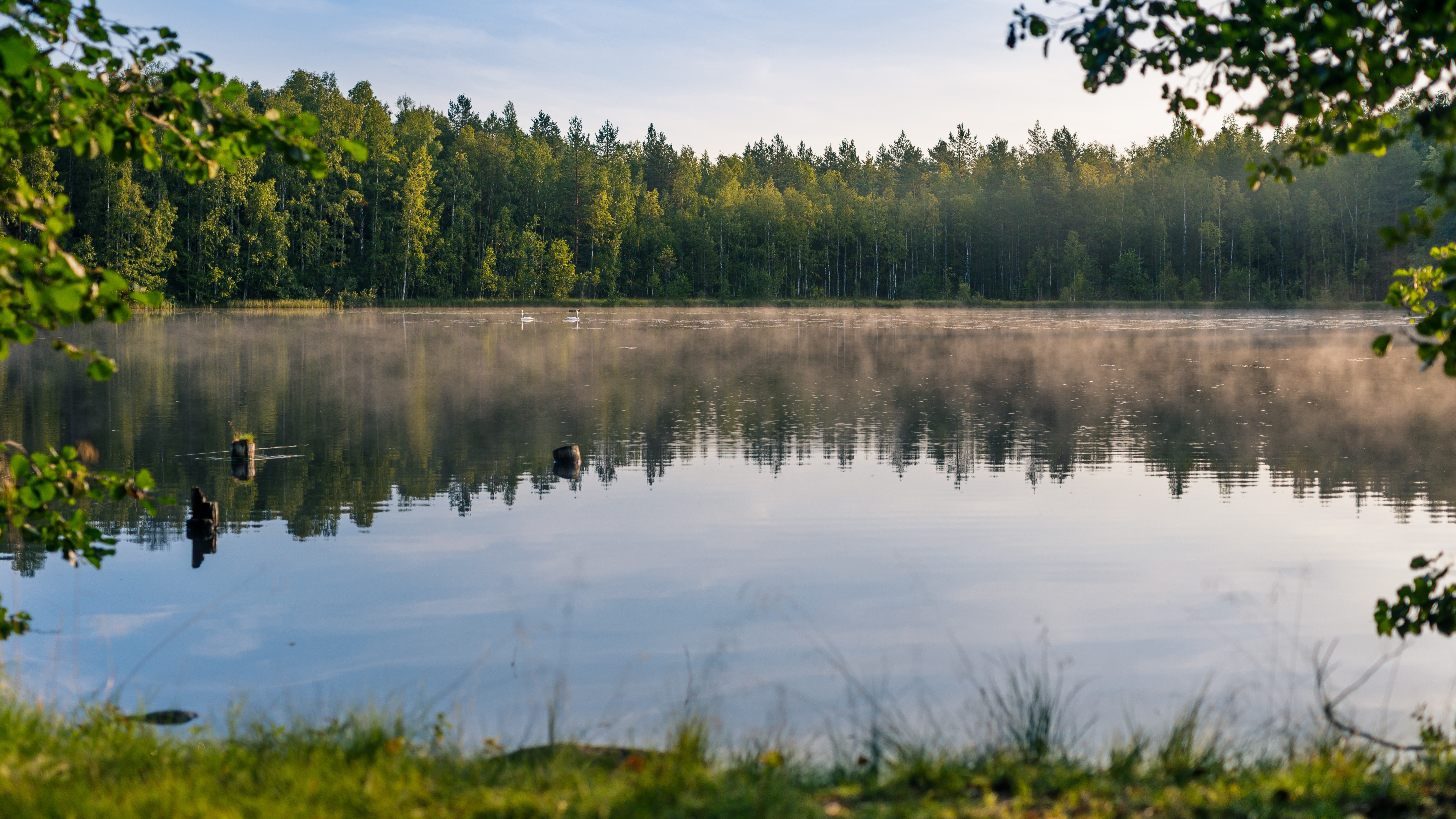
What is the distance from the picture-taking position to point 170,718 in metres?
8.04

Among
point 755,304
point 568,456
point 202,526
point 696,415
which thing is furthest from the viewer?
point 755,304

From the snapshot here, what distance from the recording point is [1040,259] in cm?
11794

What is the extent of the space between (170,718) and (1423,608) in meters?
8.30

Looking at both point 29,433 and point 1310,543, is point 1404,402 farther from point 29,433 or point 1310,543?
point 29,433

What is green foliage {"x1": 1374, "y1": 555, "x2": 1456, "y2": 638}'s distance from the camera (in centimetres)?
654

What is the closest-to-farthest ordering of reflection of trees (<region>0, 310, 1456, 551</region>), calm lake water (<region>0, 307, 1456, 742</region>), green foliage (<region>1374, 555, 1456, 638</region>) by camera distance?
green foliage (<region>1374, 555, 1456, 638</region>)
calm lake water (<region>0, 307, 1456, 742</region>)
reflection of trees (<region>0, 310, 1456, 551</region>)

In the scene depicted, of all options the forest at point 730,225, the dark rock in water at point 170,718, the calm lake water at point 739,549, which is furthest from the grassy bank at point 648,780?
the forest at point 730,225

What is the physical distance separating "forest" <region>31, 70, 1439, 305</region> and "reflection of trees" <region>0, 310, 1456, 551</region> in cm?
4161

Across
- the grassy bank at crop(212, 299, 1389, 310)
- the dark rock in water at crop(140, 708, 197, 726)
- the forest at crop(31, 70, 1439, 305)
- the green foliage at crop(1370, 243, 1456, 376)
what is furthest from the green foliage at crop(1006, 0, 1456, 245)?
the grassy bank at crop(212, 299, 1389, 310)

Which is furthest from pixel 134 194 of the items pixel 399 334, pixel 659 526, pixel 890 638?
pixel 890 638

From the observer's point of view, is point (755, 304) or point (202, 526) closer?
point (202, 526)

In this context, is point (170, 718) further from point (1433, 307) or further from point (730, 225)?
point (730, 225)

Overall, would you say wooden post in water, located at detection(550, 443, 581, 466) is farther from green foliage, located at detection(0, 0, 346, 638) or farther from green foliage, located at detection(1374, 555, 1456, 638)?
green foliage, located at detection(1374, 555, 1456, 638)

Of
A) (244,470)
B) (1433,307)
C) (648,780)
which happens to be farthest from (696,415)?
(648,780)
